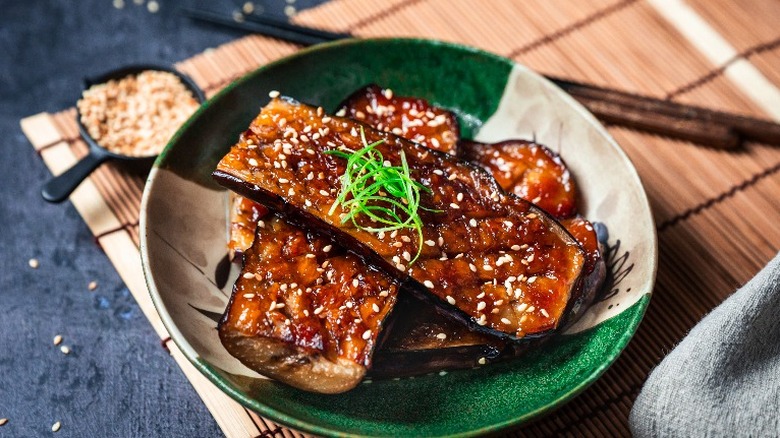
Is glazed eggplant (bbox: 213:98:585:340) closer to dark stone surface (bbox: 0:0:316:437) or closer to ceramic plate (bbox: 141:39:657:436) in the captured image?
ceramic plate (bbox: 141:39:657:436)

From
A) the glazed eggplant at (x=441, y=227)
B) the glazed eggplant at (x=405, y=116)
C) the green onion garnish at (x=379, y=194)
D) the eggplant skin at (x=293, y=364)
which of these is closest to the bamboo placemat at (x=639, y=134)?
the eggplant skin at (x=293, y=364)

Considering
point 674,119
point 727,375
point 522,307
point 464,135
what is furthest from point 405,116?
point 727,375

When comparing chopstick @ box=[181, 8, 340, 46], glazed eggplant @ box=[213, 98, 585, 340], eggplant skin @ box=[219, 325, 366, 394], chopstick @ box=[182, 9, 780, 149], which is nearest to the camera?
eggplant skin @ box=[219, 325, 366, 394]

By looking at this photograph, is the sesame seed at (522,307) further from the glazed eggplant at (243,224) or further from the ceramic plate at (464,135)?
the glazed eggplant at (243,224)

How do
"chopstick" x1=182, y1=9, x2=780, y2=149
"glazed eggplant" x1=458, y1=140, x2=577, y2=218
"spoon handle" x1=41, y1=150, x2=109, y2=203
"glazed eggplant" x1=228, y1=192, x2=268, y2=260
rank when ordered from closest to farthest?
"glazed eggplant" x1=228, y1=192, x2=268, y2=260, "glazed eggplant" x1=458, y1=140, x2=577, y2=218, "spoon handle" x1=41, y1=150, x2=109, y2=203, "chopstick" x1=182, y1=9, x2=780, y2=149

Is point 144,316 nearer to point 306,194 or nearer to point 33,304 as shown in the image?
point 33,304

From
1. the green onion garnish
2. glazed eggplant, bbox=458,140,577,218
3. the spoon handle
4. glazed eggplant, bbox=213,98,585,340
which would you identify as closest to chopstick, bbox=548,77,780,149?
glazed eggplant, bbox=458,140,577,218

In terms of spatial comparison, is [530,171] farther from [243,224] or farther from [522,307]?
[243,224]

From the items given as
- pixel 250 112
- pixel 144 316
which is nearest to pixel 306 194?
pixel 250 112
